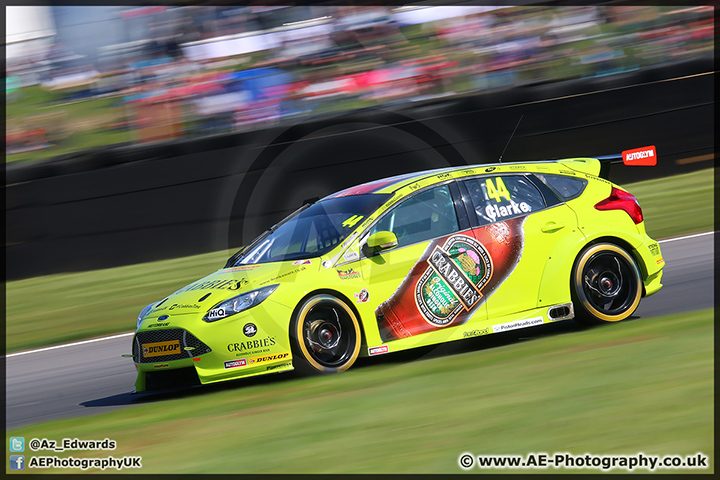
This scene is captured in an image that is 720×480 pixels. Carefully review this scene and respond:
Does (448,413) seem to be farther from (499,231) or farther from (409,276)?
(499,231)

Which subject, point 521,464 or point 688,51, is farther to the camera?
point 688,51

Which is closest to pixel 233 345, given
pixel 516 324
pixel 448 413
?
pixel 448 413

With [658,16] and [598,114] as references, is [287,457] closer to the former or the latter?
[598,114]

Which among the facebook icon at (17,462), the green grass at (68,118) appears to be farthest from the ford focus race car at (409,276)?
the green grass at (68,118)

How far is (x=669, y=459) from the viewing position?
138 inches

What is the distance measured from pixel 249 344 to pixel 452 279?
1.63m

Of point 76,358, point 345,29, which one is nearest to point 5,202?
point 76,358

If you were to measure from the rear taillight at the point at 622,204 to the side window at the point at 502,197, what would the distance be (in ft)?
1.87

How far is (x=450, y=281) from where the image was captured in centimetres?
593

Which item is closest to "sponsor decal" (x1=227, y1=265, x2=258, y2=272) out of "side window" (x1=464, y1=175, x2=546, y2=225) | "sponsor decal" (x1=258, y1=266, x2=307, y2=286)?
"sponsor decal" (x1=258, y1=266, x2=307, y2=286)

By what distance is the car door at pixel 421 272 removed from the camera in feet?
19.0

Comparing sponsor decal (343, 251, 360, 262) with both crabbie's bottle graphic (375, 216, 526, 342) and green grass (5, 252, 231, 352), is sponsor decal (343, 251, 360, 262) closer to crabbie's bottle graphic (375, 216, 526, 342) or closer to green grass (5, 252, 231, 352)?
crabbie's bottle graphic (375, 216, 526, 342)

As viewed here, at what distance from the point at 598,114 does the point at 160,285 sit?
23.2 feet

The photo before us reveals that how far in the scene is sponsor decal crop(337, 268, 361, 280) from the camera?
18.8 feet
